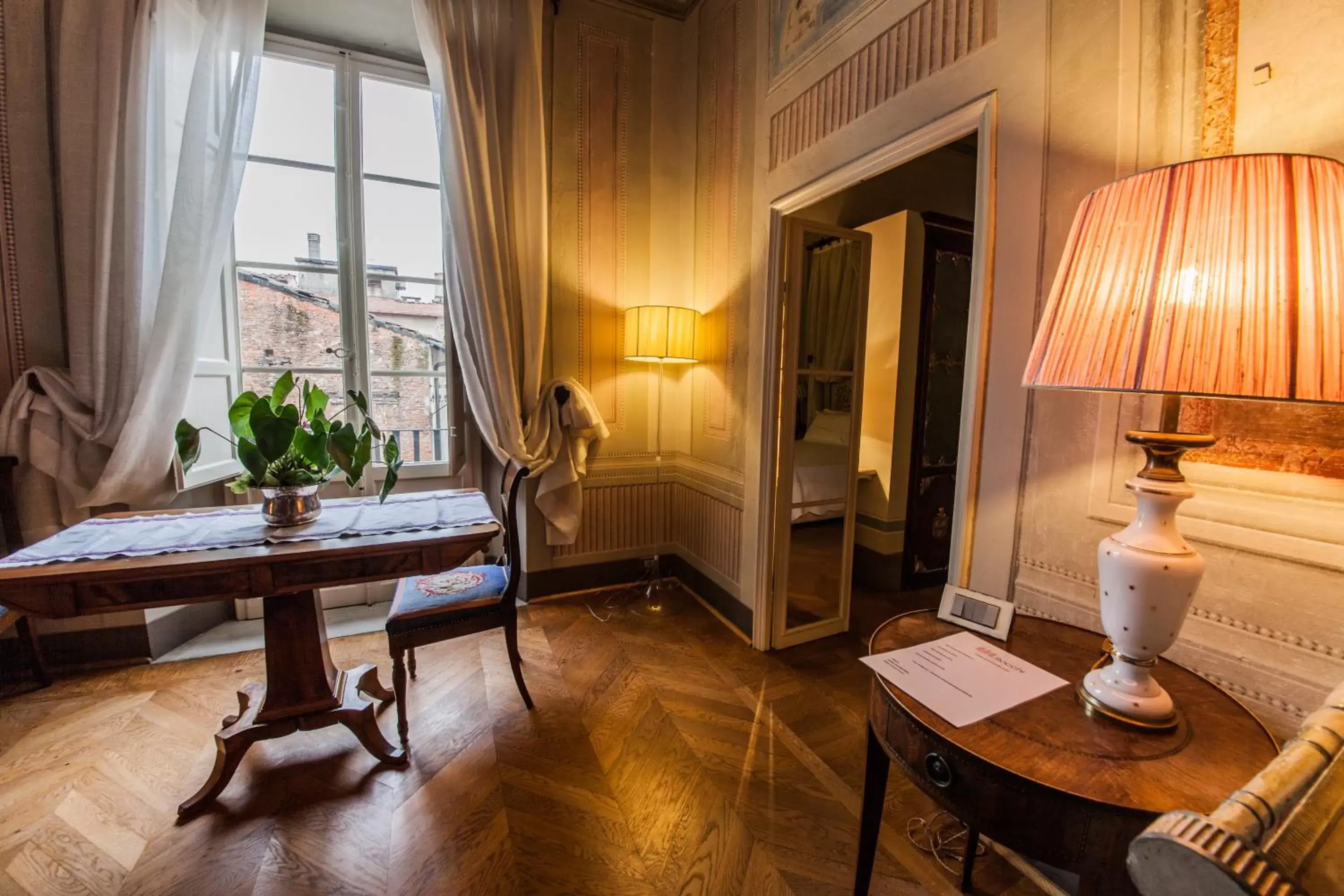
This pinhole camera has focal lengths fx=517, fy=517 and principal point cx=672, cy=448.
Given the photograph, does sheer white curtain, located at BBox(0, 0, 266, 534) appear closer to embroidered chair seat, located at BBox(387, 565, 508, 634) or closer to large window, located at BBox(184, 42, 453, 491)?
large window, located at BBox(184, 42, 453, 491)

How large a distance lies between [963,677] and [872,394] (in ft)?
8.22

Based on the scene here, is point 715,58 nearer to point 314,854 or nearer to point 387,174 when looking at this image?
point 387,174

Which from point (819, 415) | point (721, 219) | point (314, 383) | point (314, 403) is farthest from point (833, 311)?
point (314, 383)

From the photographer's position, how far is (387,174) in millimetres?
2736

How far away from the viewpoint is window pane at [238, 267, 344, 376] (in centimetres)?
252

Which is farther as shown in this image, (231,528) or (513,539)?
(513,539)

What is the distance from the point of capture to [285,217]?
2.56 meters

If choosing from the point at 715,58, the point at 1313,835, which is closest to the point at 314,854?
the point at 1313,835

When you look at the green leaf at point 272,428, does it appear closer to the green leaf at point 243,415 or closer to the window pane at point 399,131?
the green leaf at point 243,415

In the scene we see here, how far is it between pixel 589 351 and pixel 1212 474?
7.99 feet

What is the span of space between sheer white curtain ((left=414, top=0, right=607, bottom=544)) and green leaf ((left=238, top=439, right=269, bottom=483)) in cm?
109

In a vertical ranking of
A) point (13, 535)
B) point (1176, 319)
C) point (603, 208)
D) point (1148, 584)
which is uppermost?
point (603, 208)

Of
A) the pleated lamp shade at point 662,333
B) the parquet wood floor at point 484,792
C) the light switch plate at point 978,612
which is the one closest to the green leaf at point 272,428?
the parquet wood floor at point 484,792

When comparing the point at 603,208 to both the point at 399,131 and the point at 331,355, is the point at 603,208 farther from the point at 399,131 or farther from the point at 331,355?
the point at 331,355
